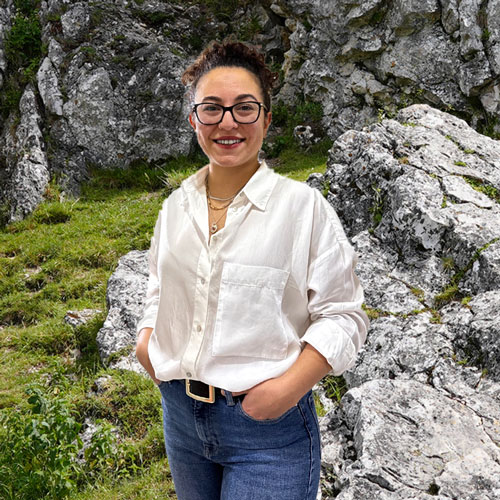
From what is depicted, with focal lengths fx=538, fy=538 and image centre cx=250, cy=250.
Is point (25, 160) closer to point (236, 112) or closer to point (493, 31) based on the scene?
point (493, 31)

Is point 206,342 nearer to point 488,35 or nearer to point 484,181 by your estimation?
point 484,181

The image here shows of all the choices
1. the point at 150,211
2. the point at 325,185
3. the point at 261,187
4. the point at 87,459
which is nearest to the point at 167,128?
the point at 150,211

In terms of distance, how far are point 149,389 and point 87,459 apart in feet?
2.98

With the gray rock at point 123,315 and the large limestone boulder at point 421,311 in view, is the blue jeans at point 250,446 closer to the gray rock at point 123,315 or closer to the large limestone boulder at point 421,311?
the large limestone boulder at point 421,311

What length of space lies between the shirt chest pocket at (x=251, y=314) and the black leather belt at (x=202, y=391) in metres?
0.12

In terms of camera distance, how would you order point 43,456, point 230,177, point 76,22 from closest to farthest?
point 230,177
point 43,456
point 76,22

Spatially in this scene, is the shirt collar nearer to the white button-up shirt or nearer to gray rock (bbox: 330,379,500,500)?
the white button-up shirt

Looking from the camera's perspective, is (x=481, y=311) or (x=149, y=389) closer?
(x=481, y=311)

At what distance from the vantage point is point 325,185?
5.57 m

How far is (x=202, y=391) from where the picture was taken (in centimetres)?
165

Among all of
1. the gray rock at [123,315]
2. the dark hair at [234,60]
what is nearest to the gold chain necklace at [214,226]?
the dark hair at [234,60]

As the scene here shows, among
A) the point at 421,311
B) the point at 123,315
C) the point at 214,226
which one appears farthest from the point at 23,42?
the point at 214,226

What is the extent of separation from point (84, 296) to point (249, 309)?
594 cm

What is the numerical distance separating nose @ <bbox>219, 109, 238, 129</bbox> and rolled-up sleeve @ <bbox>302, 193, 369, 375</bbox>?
363 millimetres
